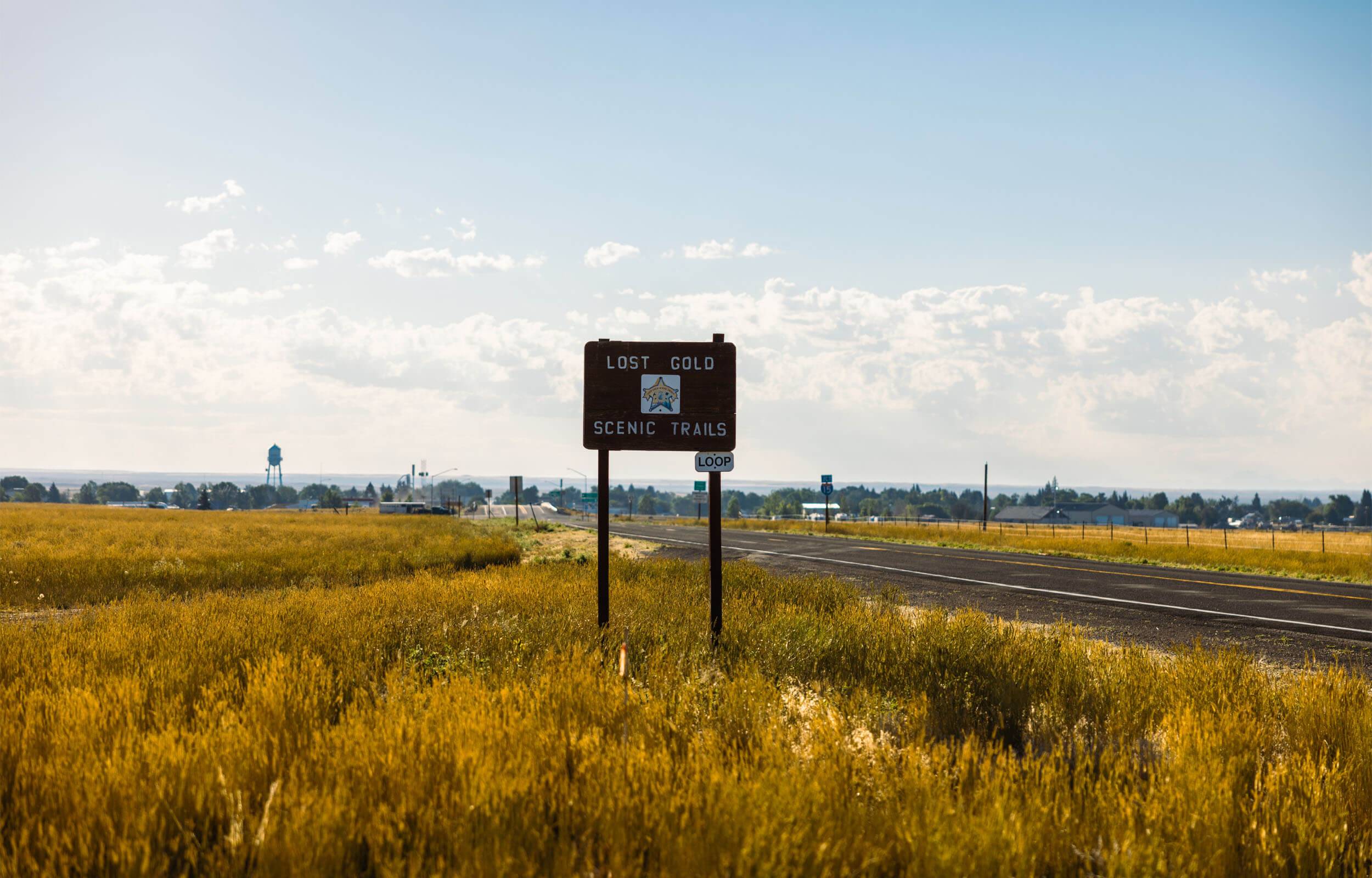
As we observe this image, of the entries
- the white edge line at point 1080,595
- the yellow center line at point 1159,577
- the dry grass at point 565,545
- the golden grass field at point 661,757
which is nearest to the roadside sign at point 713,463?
the golden grass field at point 661,757

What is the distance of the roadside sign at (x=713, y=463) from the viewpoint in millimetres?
9594

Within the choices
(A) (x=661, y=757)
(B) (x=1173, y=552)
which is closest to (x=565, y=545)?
(B) (x=1173, y=552)

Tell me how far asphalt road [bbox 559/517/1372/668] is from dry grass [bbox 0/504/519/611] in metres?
11.1

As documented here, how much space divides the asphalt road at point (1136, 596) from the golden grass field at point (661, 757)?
5073 mm

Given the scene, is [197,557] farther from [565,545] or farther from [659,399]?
[659,399]

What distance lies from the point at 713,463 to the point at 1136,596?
1323 centimetres

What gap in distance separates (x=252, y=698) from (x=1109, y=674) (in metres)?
7.43

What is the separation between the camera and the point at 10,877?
3.35 metres

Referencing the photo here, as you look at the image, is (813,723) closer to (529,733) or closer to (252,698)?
(529,733)

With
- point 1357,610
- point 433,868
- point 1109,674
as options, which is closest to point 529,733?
point 433,868

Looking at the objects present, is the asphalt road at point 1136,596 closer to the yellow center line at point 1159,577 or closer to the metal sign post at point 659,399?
the yellow center line at point 1159,577

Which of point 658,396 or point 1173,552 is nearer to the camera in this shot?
point 658,396

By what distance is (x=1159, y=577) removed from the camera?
22656 mm

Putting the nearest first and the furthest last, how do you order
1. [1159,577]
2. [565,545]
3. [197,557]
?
[197,557], [1159,577], [565,545]
